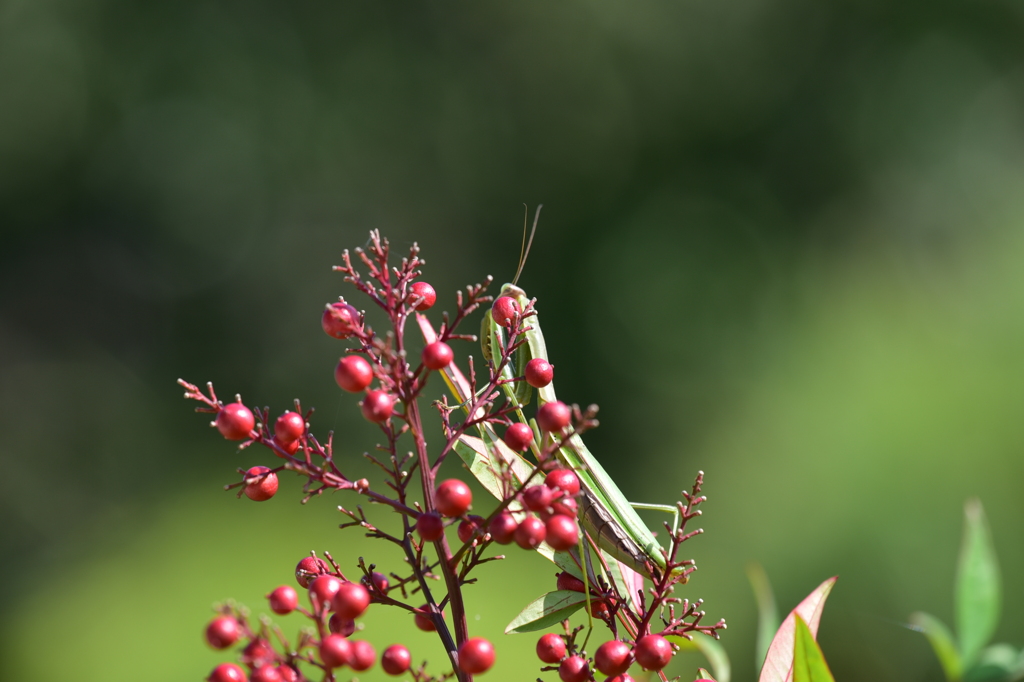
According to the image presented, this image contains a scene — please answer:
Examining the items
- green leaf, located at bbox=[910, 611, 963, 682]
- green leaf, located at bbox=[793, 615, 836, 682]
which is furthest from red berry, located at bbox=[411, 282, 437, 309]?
green leaf, located at bbox=[910, 611, 963, 682]


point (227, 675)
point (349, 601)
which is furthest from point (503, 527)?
point (227, 675)

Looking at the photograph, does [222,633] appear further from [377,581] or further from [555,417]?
[555,417]

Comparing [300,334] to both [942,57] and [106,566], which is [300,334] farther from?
[942,57]

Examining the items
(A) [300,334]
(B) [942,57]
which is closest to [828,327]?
(B) [942,57]

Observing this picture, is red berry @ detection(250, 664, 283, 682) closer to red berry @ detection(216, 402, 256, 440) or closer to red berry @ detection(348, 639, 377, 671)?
red berry @ detection(348, 639, 377, 671)

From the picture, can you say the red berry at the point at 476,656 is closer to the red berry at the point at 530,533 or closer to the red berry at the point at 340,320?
the red berry at the point at 530,533
